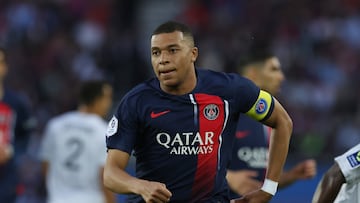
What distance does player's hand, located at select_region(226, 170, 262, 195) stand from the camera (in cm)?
742

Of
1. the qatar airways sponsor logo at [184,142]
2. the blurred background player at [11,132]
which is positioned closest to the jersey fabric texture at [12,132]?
the blurred background player at [11,132]

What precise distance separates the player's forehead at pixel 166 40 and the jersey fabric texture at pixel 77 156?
352cm

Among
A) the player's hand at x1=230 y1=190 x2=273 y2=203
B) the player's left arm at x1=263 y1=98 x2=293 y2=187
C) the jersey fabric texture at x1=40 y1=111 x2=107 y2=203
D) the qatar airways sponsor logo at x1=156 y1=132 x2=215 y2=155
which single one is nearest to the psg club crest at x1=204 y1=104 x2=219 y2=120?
the qatar airways sponsor logo at x1=156 y1=132 x2=215 y2=155

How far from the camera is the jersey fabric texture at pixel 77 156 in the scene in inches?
361

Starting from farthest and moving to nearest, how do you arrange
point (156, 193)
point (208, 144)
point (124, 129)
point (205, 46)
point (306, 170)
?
1. point (205, 46)
2. point (306, 170)
3. point (208, 144)
4. point (124, 129)
5. point (156, 193)

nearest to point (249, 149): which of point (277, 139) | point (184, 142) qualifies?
point (277, 139)

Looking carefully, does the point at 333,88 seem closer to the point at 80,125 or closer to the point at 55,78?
the point at 55,78

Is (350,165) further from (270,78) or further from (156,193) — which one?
(270,78)

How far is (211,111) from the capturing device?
19.2 feet

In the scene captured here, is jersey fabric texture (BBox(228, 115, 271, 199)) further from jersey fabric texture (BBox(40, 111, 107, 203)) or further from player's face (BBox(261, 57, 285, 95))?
jersey fabric texture (BBox(40, 111, 107, 203))

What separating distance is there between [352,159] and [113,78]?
11376 mm

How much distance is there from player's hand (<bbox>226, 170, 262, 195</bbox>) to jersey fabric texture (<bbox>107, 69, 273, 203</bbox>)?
148 cm

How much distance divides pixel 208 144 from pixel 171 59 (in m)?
0.54

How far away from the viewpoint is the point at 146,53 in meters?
17.7
